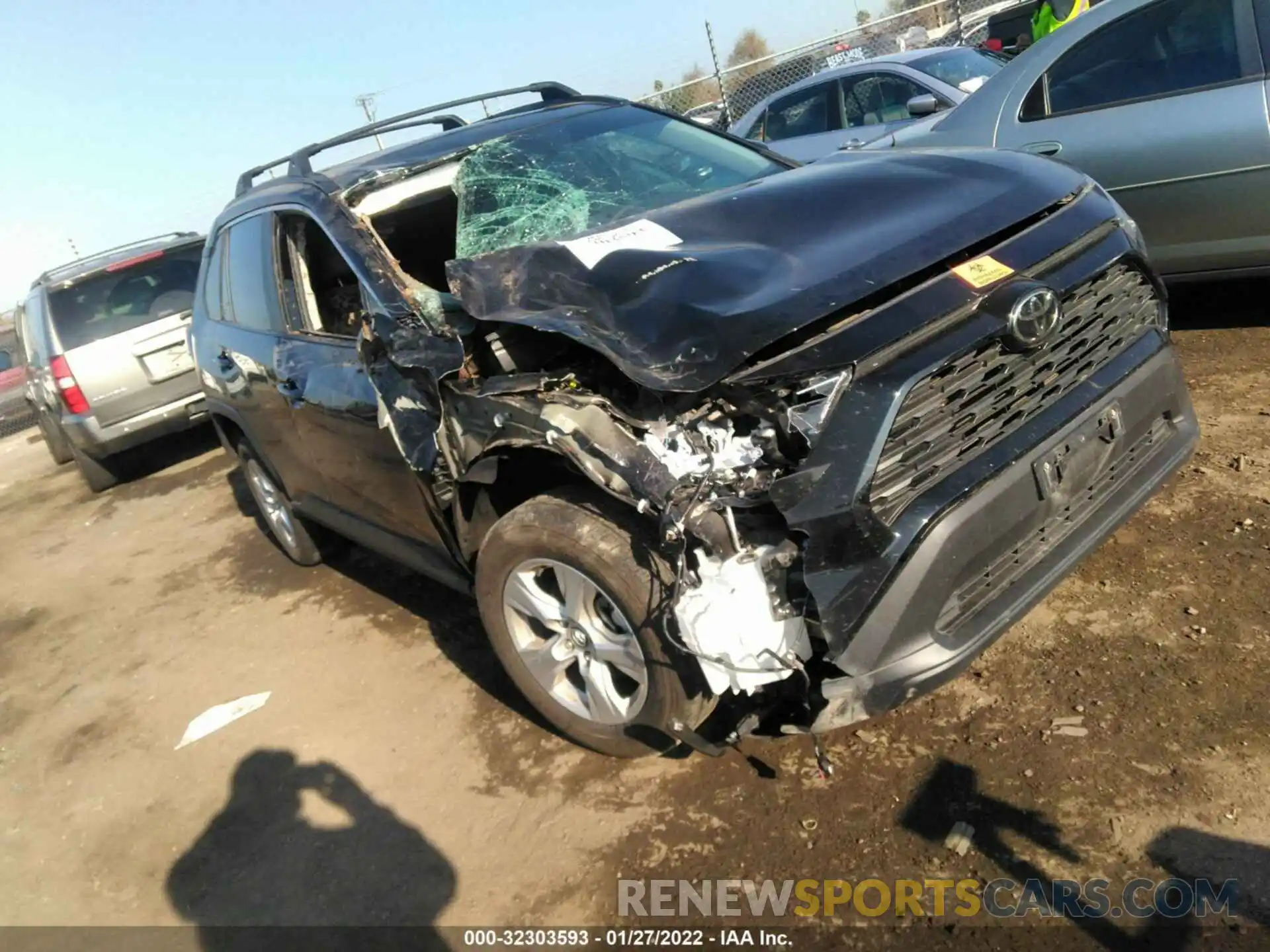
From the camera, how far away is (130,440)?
8.08 metres

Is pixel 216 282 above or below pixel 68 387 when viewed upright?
above

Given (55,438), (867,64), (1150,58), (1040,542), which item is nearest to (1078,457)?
(1040,542)

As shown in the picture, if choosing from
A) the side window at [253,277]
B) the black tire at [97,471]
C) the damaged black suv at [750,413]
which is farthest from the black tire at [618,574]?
the black tire at [97,471]

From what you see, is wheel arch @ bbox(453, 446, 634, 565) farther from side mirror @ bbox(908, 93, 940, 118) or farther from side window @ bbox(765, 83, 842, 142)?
side window @ bbox(765, 83, 842, 142)

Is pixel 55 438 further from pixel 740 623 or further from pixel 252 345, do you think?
pixel 740 623

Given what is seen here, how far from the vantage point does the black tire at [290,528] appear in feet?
17.2

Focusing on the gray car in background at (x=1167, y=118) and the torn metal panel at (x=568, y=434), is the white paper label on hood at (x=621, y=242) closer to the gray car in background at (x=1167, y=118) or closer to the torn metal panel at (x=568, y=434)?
the torn metal panel at (x=568, y=434)

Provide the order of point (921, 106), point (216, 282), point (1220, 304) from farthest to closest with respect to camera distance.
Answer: point (921, 106) → point (1220, 304) → point (216, 282)

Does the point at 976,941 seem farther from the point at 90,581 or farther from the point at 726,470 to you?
the point at 90,581

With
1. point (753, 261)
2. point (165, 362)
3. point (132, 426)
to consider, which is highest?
point (753, 261)

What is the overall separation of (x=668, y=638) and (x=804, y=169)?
1.89 m

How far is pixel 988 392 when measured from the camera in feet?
7.97

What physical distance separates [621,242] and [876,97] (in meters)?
6.31

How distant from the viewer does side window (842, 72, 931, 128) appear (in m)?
8.12
